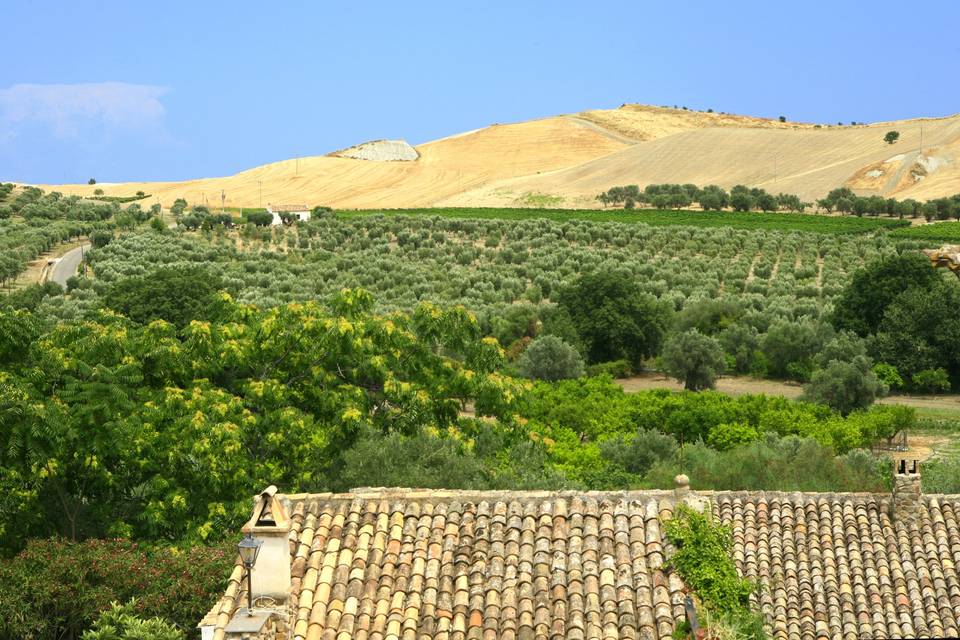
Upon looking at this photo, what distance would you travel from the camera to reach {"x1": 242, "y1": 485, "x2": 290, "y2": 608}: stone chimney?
1133cm

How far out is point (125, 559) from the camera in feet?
56.3

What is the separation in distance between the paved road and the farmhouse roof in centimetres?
6002

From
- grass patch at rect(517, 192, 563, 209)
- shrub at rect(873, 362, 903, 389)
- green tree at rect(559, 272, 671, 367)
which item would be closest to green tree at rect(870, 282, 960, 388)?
shrub at rect(873, 362, 903, 389)

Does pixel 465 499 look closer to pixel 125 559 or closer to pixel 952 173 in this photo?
pixel 125 559

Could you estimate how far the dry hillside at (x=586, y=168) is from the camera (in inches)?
5256

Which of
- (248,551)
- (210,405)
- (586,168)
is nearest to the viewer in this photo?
(248,551)

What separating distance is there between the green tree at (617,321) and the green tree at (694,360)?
4.74 m

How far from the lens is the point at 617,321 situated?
56406 millimetres

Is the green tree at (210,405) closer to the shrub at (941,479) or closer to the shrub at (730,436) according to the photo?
the shrub at (941,479)

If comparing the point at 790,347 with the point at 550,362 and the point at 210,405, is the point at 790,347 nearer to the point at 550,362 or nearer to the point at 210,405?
the point at 550,362

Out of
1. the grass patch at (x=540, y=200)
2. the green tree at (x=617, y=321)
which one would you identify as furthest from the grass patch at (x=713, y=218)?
the green tree at (x=617, y=321)

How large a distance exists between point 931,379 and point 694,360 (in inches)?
392

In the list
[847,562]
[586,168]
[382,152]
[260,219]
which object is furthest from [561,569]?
[382,152]

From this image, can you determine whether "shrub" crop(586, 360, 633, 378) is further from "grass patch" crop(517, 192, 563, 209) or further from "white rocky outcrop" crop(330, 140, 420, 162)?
"white rocky outcrop" crop(330, 140, 420, 162)
